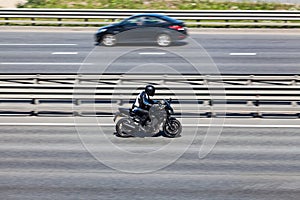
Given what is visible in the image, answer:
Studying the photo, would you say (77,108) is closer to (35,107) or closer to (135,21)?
(35,107)

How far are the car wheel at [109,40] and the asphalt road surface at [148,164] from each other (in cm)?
1058

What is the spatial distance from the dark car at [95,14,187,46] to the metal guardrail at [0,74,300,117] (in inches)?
323

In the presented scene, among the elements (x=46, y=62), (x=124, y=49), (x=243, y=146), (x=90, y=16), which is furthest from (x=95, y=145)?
(x=90, y=16)

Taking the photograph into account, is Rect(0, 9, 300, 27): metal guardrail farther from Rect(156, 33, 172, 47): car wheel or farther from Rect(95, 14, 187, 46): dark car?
Rect(156, 33, 172, 47): car wheel

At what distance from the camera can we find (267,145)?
45.1ft

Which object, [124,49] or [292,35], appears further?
[292,35]

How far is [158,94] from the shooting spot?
55.1 ft

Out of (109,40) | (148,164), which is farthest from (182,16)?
(148,164)

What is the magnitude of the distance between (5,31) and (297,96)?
1668 cm

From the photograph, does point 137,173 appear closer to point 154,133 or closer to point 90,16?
point 154,133

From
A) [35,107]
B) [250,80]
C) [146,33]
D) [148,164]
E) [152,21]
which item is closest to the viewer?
[148,164]

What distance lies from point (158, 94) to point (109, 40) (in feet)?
30.1

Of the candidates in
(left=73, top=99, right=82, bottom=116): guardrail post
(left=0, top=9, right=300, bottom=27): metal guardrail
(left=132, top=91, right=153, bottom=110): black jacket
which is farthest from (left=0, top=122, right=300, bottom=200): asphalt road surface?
(left=0, top=9, right=300, bottom=27): metal guardrail

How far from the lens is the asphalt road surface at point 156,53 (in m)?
22.3
